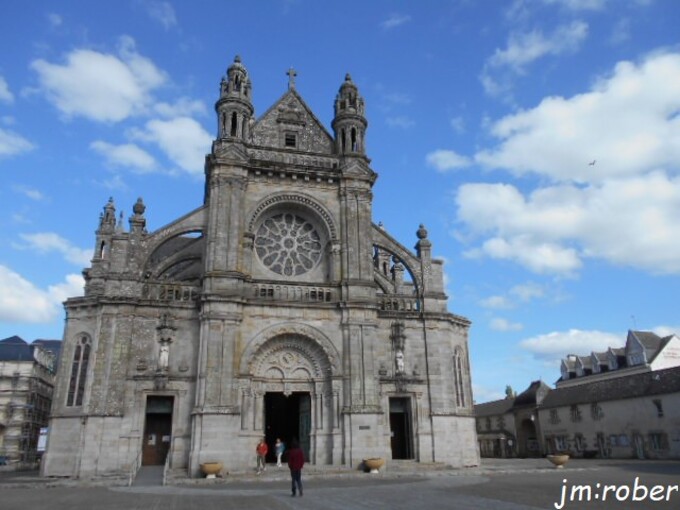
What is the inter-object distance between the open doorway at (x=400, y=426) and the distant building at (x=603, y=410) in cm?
2497

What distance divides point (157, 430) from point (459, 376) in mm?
15922

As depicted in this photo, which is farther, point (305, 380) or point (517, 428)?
point (517, 428)

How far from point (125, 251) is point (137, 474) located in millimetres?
10314

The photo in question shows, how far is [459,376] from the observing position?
3034 centimetres

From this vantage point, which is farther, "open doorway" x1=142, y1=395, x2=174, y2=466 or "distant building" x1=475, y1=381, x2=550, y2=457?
"distant building" x1=475, y1=381, x2=550, y2=457

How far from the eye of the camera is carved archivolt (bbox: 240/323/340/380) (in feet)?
86.6

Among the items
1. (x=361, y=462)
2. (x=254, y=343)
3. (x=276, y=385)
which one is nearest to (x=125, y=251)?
(x=254, y=343)

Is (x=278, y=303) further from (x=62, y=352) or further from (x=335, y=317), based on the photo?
(x=62, y=352)

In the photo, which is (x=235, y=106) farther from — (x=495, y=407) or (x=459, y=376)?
(x=495, y=407)

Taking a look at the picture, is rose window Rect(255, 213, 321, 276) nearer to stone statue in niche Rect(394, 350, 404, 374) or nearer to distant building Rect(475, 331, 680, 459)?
stone statue in niche Rect(394, 350, 404, 374)

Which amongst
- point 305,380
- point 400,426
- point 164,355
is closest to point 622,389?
point 400,426

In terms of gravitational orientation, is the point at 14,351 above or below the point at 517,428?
above

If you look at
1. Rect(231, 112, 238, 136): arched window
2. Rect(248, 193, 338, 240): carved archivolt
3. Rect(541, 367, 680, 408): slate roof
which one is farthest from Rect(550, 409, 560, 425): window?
Rect(231, 112, 238, 136): arched window

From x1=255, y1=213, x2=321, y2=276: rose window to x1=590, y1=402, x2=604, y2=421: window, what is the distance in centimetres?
3309
